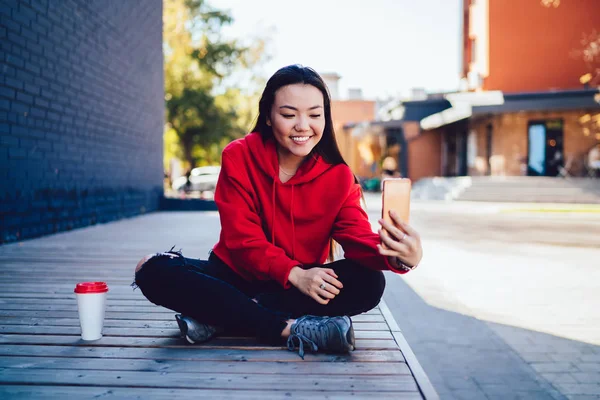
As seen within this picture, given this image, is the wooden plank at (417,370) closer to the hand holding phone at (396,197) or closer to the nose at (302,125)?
the hand holding phone at (396,197)

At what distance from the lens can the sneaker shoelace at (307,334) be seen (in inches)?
78.7

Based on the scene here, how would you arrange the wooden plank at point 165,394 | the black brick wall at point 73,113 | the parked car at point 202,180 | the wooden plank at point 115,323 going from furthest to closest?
the parked car at point 202,180 < the black brick wall at point 73,113 < the wooden plank at point 115,323 < the wooden plank at point 165,394

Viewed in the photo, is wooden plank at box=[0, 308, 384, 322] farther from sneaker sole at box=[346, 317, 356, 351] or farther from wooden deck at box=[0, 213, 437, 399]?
sneaker sole at box=[346, 317, 356, 351]

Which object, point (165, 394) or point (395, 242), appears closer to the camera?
point (165, 394)

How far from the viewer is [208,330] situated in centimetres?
215

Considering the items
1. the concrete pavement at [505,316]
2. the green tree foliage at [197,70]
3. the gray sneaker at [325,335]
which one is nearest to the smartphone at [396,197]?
the gray sneaker at [325,335]

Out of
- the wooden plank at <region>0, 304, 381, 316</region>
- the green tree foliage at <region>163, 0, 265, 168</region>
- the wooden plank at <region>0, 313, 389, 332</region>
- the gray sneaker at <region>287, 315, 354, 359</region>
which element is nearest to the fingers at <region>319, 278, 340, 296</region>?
the gray sneaker at <region>287, 315, 354, 359</region>

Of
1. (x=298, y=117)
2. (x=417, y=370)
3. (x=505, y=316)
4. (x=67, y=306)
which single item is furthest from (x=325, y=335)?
(x=505, y=316)

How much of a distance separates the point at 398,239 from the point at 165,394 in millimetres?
937

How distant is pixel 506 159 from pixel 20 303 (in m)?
19.0

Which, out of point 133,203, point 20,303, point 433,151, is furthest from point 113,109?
point 433,151

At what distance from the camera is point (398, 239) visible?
1.84 m

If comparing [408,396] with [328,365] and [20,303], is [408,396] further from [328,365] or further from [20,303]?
[20,303]

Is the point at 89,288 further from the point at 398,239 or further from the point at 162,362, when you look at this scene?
the point at 398,239
